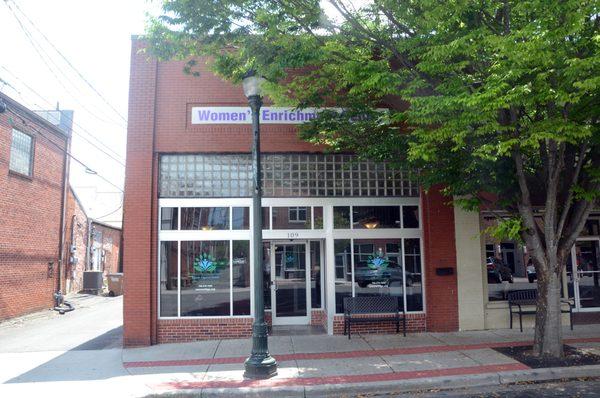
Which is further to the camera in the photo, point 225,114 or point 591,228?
point 591,228

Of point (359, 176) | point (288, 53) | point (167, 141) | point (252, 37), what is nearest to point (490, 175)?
point (359, 176)

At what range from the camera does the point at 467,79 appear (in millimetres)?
8258

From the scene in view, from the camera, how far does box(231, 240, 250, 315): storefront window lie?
11.2 metres

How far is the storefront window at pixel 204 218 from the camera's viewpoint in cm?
1132

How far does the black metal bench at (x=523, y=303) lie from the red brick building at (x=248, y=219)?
0.27 m

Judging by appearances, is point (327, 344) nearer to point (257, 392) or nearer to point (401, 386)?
point (401, 386)

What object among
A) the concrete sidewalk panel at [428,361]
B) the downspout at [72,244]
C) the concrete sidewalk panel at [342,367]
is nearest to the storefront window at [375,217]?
the concrete sidewalk panel at [428,361]

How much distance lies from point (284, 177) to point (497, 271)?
219 inches

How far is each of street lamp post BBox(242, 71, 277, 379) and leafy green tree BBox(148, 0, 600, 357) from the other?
0.37 metres

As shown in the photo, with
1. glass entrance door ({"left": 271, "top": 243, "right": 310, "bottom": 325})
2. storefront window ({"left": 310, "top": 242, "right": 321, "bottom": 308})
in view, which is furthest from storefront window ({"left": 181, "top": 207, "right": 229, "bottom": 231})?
storefront window ({"left": 310, "top": 242, "right": 321, "bottom": 308})

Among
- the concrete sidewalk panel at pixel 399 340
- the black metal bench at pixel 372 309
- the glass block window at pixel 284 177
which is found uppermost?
the glass block window at pixel 284 177

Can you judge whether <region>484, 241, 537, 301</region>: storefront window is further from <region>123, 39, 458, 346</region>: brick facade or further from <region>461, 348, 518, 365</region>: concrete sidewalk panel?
<region>461, 348, 518, 365</region>: concrete sidewalk panel

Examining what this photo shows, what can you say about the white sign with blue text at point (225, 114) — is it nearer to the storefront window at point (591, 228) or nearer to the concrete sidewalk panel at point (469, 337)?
the concrete sidewalk panel at point (469, 337)

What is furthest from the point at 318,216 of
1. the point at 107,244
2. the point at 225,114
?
the point at 107,244
